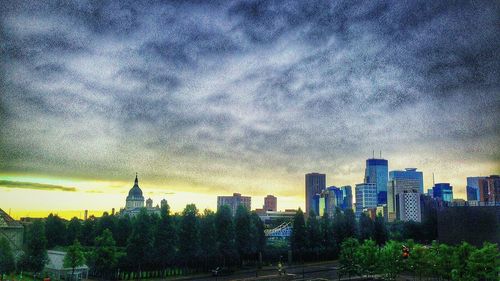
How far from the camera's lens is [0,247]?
4450 cm

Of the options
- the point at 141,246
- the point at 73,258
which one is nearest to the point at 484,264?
the point at 141,246

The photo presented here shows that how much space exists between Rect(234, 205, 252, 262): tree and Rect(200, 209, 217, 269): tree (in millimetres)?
4247

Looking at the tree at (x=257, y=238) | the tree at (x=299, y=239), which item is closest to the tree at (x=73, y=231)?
the tree at (x=257, y=238)

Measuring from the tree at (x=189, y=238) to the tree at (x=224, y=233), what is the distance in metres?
3.62

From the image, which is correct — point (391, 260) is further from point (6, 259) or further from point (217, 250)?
point (6, 259)

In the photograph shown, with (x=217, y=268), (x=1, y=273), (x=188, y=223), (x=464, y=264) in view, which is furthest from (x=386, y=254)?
(x=1, y=273)

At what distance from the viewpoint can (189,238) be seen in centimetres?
5812

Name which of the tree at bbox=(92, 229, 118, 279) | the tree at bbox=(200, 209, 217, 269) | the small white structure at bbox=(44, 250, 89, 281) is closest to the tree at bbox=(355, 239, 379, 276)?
the tree at bbox=(200, 209, 217, 269)

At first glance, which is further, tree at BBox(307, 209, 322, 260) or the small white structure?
tree at BBox(307, 209, 322, 260)

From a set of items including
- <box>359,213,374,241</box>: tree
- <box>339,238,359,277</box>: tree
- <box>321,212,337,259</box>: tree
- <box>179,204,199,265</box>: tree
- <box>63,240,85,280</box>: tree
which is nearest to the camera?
<box>63,240,85,280</box>: tree

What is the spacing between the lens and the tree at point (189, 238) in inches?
2260

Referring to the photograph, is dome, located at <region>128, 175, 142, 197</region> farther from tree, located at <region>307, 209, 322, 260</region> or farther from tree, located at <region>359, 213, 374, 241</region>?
tree, located at <region>307, 209, 322, 260</region>

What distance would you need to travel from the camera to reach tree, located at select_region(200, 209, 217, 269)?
58.8m

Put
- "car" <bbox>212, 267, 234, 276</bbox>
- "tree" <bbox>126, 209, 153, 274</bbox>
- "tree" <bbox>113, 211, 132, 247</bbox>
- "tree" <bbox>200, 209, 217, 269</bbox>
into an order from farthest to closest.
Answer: "tree" <bbox>113, 211, 132, 247</bbox>, "tree" <bbox>200, 209, 217, 269</bbox>, "car" <bbox>212, 267, 234, 276</bbox>, "tree" <bbox>126, 209, 153, 274</bbox>
